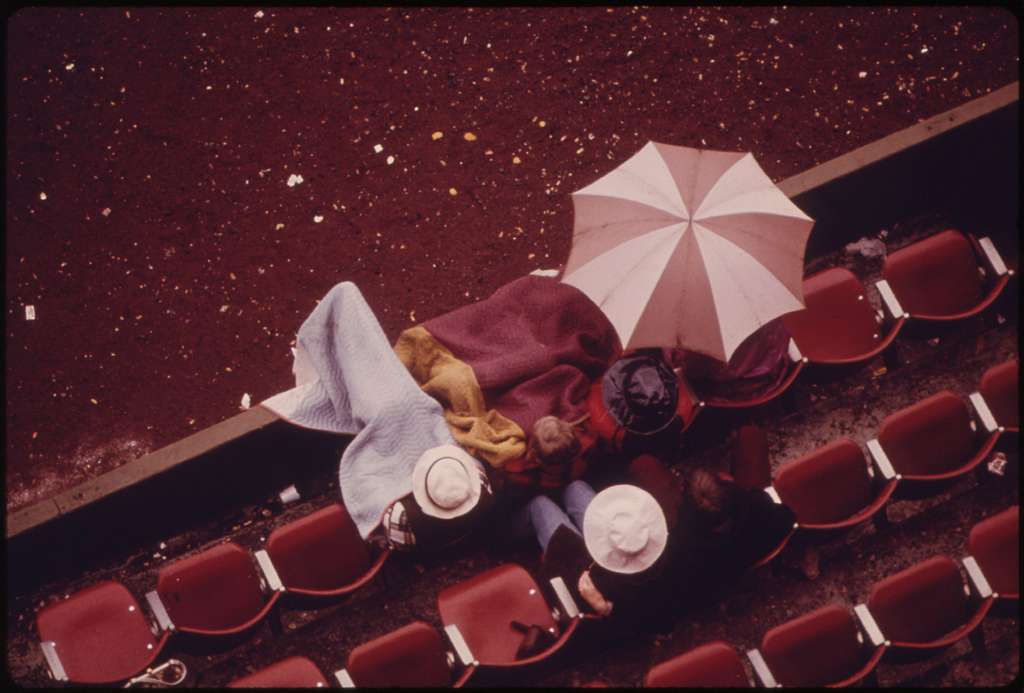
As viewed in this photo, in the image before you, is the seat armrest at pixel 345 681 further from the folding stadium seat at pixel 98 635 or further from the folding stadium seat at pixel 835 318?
the folding stadium seat at pixel 835 318

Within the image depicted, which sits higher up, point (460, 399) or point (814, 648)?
point (460, 399)

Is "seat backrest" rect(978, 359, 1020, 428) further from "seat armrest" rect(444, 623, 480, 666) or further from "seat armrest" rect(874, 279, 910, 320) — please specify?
"seat armrest" rect(444, 623, 480, 666)

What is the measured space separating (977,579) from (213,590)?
3.55 meters

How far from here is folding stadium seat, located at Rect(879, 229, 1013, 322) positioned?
14.3 feet

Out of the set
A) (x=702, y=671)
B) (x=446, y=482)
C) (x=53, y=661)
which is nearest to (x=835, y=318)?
(x=702, y=671)

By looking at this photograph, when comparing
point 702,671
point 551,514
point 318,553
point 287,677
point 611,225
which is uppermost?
point 611,225

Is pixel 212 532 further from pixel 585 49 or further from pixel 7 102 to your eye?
pixel 585 49

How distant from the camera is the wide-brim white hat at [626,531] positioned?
3.43m

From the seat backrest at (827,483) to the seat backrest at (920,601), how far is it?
0.37 m

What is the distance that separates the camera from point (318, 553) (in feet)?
13.0

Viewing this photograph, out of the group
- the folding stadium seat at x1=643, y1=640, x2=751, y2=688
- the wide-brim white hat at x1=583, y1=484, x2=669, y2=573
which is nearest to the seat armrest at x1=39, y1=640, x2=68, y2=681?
the wide-brim white hat at x1=583, y1=484, x2=669, y2=573

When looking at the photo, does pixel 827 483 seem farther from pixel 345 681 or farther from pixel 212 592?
pixel 212 592

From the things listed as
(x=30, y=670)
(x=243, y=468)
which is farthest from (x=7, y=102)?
(x=30, y=670)

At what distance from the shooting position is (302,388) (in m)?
3.98
